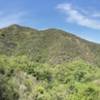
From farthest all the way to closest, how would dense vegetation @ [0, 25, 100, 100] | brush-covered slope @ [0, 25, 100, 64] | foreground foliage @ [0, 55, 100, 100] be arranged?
brush-covered slope @ [0, 25, 100, 64] < dense vegetation @ [0, 25, 100, 100] < foreground foliage @ [0, 55, 100, 100]

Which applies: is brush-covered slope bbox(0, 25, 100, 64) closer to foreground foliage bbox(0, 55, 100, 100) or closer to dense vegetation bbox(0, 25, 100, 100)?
dense vegetation bbox(0, 25, 100, 100)

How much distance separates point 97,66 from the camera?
121500mm

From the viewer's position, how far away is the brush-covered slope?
120 metres

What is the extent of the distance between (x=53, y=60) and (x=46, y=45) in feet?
Answer: 41.1

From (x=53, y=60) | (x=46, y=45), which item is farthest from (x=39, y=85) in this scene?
(x=46, y=45)

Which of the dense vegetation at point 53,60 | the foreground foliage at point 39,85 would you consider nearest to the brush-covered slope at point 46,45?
the dense vegetation at point 53,60

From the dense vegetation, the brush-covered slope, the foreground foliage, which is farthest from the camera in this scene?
the brush-covered slope

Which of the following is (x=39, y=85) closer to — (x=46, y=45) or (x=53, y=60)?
(x=53, y=60)

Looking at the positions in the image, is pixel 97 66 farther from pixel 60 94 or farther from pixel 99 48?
pixel 60 94

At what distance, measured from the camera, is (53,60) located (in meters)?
119

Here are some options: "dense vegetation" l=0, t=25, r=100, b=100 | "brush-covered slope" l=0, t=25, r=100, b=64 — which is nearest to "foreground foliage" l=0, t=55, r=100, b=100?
"dense vegetation" l=0, t=25, r=100, b=100

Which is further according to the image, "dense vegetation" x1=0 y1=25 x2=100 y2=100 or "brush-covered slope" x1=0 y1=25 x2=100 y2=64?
"brush-covered slope" x1=0 y1=25 x2=100 y2=64

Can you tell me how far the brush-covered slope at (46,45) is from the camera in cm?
11962

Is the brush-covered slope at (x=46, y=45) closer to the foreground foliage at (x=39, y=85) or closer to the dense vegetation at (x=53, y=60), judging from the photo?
the dense vegetation at (x=53, y=60)
